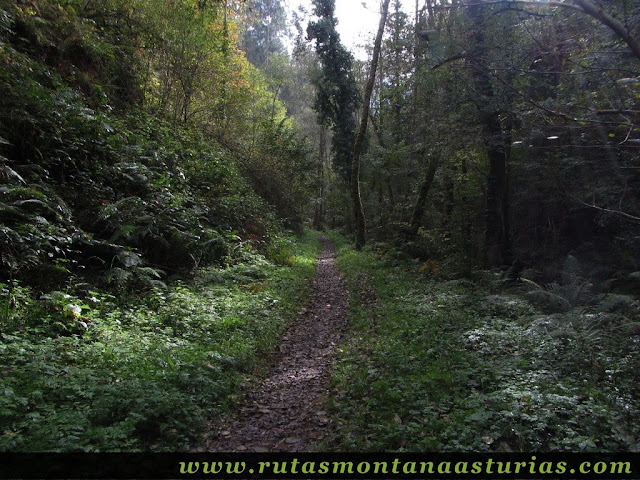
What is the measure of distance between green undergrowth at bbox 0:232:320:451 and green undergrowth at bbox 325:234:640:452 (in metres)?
1.62

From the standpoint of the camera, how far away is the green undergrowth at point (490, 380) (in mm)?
3895

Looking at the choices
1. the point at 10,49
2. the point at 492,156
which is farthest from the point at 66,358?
the point at 492,156

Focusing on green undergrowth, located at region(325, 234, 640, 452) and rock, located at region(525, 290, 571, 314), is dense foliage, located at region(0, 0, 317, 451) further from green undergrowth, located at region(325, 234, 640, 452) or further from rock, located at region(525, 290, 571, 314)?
rock, located at region(525, 290, 571, 314)

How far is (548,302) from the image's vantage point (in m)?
8.22

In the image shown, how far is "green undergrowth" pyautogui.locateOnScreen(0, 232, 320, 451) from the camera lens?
368 centimetres

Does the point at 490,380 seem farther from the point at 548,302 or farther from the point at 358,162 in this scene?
→ the point at 358,162

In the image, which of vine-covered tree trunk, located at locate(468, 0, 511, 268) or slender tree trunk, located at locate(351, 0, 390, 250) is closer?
vine-covered tree trunk, located at locate(468, 0, 511, 268)

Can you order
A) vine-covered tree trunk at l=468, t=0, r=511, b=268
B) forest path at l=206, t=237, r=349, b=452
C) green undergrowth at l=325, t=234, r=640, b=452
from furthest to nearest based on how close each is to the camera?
vine-covered tree trunk at l=468, t=0, r=511, b=268, forest path at l=206, t=237, r=349, b=452, green undergrowth at l=325, t=234, r=640, b=452

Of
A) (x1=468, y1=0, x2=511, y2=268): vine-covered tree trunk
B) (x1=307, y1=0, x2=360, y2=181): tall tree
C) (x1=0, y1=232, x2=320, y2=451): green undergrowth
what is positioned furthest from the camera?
(x1=307, y1=0, x2=360, y2=181): tall tree

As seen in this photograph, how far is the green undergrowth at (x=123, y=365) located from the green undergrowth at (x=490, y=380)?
1.62 meters

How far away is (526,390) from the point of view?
4633mm

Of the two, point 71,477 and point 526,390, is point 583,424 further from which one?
point 71,477

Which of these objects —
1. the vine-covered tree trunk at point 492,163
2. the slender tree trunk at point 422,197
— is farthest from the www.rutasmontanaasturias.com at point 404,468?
the slender tree trunk at point 422,197

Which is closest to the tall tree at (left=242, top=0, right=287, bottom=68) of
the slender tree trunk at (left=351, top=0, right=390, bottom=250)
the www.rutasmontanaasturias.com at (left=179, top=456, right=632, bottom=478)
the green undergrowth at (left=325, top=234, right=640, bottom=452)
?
the slender tree trunk at (left=351, top=0, right=390, bottom=250)
